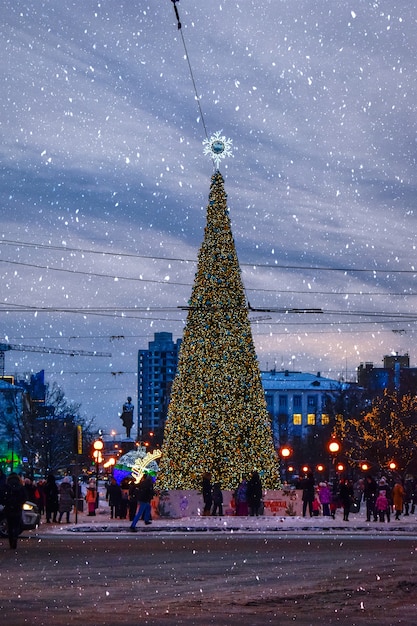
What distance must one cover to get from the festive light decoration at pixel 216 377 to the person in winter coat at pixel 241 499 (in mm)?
975

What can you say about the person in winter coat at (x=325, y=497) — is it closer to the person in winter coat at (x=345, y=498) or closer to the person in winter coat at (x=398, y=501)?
the person in winter coat at (x=345, y=498)

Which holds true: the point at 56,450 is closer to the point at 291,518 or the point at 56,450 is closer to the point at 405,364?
the point at 291,518

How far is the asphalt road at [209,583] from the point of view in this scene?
42.4ft

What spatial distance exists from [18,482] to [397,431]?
50.8 metres

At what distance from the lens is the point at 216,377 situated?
135 ft

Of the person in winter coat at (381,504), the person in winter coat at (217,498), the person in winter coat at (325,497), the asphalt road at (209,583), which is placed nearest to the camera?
the asphalt road at (209,583)

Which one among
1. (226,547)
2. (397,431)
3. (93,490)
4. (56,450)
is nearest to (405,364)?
(56,450)

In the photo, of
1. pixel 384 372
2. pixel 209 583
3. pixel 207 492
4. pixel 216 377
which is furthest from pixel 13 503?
pixel 384 372

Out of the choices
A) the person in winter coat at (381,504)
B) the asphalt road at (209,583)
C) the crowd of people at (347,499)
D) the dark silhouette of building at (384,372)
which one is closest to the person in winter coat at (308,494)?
the crowd of people at (347,499)

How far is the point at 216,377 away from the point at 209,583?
2452 centimetres

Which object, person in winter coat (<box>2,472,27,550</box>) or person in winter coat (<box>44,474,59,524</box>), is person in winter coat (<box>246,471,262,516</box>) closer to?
person in winter coat (<box>44,474,59,524</box>)

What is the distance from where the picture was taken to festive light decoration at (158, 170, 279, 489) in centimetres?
4125

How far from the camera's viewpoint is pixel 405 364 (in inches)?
6969

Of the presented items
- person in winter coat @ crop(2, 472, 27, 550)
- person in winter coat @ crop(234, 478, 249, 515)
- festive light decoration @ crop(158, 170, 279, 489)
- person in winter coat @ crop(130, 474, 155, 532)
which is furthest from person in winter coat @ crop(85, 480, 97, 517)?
person in winter coat @ crop(2, 472, 27, 550)
